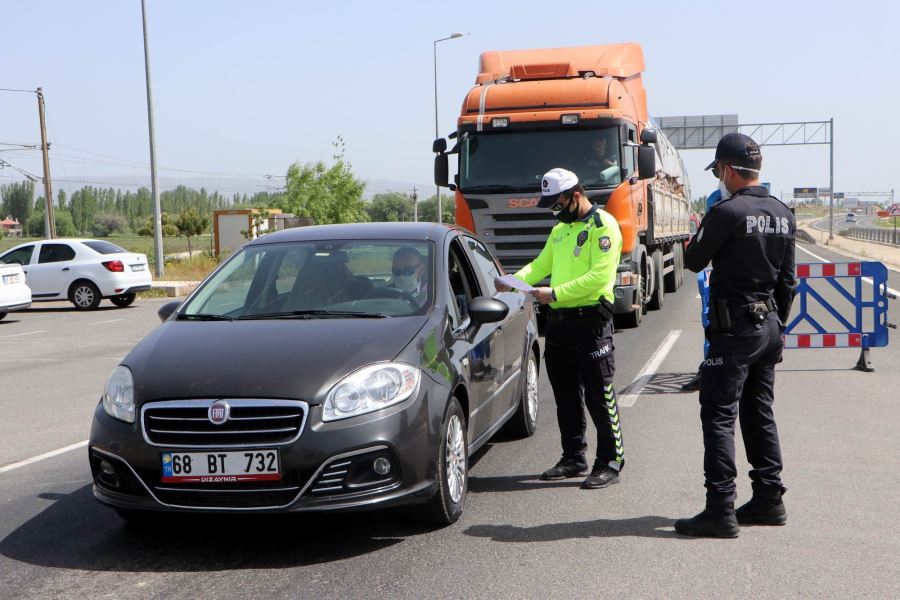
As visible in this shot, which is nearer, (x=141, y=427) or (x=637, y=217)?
(x=141, y=427)

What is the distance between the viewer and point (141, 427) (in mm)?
4652

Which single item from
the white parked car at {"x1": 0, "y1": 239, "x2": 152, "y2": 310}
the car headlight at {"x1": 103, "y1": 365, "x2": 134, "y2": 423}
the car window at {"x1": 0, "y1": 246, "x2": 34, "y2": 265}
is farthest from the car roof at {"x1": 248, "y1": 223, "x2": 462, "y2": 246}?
the car window at {"x1": 0, "y1": 246, "x2": 34, "y2": 265}

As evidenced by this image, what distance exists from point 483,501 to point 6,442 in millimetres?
4058

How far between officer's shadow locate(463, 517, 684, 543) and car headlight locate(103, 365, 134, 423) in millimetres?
1710

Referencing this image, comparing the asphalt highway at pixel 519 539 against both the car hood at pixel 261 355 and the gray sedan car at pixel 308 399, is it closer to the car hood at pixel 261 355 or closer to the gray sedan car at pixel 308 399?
the gray sedan car at pixel 308 399

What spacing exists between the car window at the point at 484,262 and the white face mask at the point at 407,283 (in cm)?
87

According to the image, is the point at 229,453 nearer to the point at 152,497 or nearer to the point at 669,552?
the point at 152,497

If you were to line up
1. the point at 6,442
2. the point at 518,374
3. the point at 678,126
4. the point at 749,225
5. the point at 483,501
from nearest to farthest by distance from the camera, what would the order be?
the point at 749,225
the point at 483,501
the point at 518,374
the point at 6,442
the point at 678,126

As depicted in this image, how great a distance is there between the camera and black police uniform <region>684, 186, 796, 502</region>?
485cm

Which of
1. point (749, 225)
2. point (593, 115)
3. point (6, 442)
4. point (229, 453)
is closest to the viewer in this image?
point (229, 453)

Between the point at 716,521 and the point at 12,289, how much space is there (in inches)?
674

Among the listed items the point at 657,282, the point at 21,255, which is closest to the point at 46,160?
the point at 21,255

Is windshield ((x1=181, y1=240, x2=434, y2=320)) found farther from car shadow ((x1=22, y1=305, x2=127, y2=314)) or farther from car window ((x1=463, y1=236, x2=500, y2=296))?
car shadow ((x1=22, y1=305, x2=127, y2=314))

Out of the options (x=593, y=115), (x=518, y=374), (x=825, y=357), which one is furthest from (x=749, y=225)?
(x=593, y=115)
